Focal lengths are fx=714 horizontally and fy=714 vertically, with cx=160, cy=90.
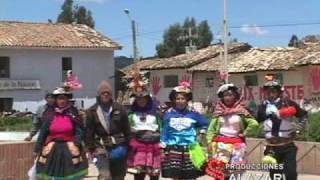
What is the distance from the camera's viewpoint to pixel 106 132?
860 cm

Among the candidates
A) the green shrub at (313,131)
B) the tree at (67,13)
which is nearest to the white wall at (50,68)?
the green shrub at (313,131)

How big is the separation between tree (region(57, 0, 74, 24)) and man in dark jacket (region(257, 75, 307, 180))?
7288 centimetres

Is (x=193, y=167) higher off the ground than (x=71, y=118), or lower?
lower

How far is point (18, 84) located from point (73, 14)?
128ft

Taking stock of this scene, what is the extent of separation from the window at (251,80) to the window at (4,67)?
14.4 m

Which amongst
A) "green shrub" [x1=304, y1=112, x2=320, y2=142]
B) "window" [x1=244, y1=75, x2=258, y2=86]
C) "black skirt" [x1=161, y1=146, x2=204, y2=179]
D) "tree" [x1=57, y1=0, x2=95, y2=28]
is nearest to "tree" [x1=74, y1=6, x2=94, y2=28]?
"tree" [x1=57, y1=0, x2=95, y2=28]

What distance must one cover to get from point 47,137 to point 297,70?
31.8 meters

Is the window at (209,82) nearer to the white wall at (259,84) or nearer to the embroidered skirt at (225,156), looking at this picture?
the white wall at (259,84)

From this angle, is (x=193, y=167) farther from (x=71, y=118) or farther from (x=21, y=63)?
(x=21, y=63)

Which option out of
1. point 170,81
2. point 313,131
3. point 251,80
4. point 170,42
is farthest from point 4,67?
point 170,42

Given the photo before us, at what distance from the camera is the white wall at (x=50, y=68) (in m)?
43.6

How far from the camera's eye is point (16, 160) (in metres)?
10.2

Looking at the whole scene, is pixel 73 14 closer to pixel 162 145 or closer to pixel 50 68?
pixel 50 68

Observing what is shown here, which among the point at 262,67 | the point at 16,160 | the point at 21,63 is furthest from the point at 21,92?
the point at 16,160
